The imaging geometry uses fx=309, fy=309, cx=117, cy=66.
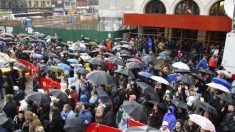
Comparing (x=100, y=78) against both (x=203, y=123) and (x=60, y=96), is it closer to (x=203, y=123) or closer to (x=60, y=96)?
(x=60, y=96)

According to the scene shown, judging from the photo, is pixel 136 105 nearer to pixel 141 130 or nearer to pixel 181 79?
pixel 141 130

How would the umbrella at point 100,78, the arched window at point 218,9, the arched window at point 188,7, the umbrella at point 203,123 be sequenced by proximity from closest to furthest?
the umbrella at point 203,123 → the umbrella at point 100,78 → the arched window at point 218,9 → the arched window at point 188,7

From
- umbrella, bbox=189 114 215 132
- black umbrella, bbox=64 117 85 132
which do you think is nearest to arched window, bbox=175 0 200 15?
umbrella, bbox=189 114 215 132

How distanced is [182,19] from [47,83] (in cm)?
1378

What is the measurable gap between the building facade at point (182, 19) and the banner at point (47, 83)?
13.6m

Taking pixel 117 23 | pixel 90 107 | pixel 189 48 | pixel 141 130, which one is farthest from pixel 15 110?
pixel 117 23

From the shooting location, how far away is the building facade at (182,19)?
22684mm

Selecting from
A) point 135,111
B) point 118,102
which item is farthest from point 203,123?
point 118,102

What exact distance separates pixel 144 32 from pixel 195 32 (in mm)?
4775

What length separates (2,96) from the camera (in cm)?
1423

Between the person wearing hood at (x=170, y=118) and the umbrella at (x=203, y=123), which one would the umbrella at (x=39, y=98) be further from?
the umbrella at (x=203, y=123)

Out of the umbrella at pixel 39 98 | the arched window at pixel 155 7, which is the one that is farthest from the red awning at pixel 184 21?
the umbrella at pixel 39 98

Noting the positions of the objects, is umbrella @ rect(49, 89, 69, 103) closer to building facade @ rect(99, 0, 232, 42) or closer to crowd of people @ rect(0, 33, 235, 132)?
crowd of people @ rect(0, 33, 235, 132)

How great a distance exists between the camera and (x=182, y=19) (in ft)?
78.0
